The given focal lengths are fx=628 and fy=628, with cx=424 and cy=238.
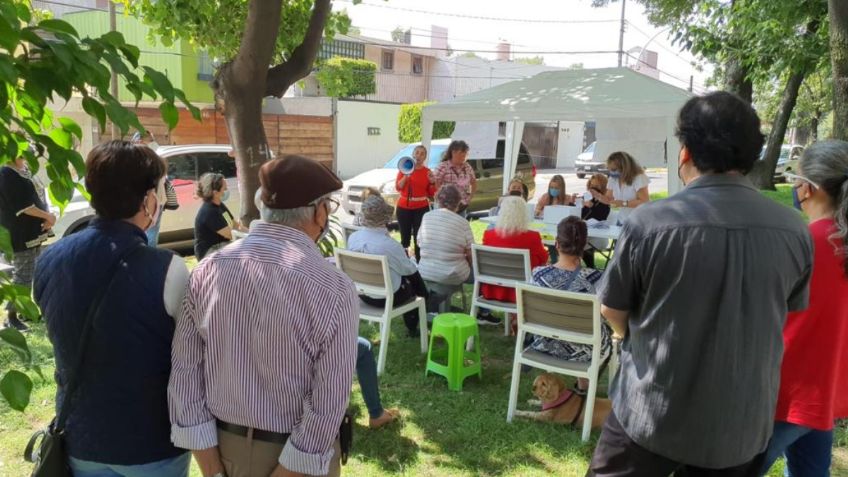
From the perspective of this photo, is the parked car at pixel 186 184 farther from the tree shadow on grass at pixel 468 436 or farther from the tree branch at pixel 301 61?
the tree shadow on grass at pixel 468 436

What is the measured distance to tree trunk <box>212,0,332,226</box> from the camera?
4.93 metres

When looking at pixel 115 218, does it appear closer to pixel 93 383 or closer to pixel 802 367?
pixel 93 383

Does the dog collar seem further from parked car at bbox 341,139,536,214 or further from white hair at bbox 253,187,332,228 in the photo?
parked car at bbox 341,139,536,214

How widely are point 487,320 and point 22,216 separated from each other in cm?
389

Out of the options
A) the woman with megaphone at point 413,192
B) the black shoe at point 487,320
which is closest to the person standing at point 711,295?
the black shoe at point 487,320

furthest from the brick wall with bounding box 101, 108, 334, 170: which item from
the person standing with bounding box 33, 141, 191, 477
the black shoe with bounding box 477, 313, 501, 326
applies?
the person standing with bounding box 33, 141, 191, 477

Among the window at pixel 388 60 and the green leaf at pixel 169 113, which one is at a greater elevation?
the window at pixel 388 60

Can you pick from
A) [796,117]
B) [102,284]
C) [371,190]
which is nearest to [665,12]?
[371,190]

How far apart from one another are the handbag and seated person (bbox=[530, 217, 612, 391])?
267 cm

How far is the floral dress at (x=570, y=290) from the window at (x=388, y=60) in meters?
32.3

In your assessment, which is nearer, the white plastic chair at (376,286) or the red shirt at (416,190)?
the white plastic chair at (376,286)

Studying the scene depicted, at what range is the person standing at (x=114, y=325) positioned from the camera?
162 centimetres

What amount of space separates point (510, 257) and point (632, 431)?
302cm

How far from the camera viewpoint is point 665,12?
14.3m
